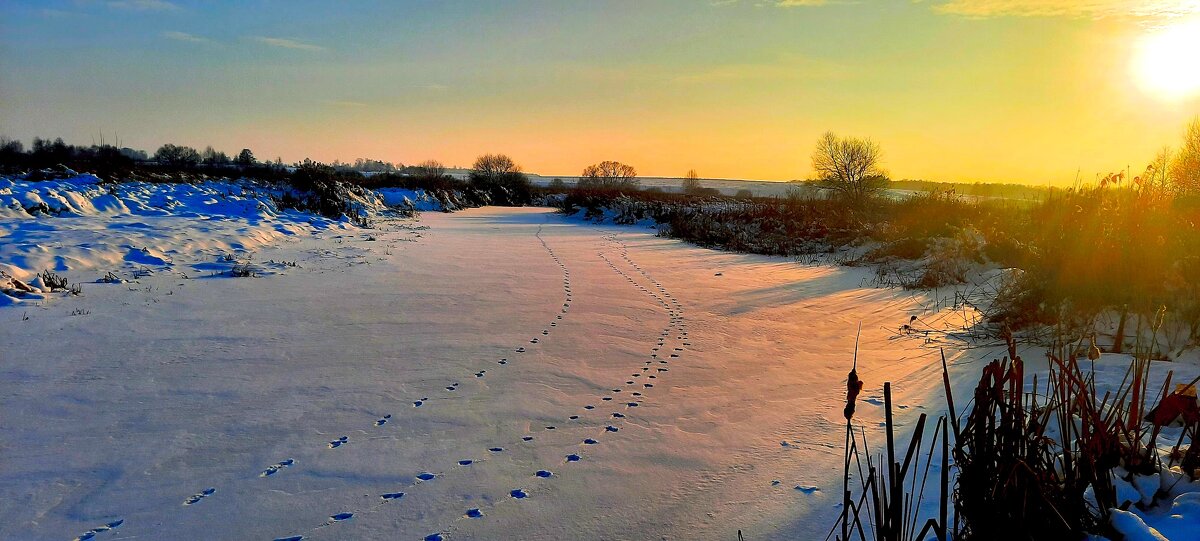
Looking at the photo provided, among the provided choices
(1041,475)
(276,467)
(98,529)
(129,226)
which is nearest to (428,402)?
(276,467)

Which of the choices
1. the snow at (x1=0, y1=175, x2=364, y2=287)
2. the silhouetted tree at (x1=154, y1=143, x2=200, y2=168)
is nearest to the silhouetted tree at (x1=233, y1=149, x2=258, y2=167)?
the silhouetted tree at (x1=154, y1=143, x2=200, y2=168)

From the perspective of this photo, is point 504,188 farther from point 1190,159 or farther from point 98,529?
point 98,529

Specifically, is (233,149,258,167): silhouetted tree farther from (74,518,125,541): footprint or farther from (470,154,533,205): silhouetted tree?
(74,518,125,541): footprint

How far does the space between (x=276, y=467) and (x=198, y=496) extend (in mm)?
335

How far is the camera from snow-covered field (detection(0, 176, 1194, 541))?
8.53ft

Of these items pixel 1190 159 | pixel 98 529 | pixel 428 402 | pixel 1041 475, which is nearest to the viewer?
pixel 1041 475

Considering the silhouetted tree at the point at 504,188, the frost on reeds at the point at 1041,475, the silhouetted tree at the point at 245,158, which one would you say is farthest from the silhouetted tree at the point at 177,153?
the frost on reeds at the point at 1041,475

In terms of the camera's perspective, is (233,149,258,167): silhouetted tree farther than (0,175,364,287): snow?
Yes

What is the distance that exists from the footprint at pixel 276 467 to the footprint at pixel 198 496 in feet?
0.67

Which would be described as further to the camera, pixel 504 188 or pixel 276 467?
pixel 504 188

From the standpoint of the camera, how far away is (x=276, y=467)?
295cm

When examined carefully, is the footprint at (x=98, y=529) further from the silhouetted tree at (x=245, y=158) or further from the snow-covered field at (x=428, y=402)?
the silhouetted tree at (x=245, y=158)

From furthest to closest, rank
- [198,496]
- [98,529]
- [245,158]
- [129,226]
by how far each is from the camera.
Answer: [245,158] → [129,226] → [198,496] → [98,529]

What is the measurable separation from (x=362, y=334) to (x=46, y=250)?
5.43 metres
